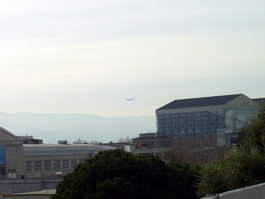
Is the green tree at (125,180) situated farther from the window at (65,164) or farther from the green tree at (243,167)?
the window at (65,164)

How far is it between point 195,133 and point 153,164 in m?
126

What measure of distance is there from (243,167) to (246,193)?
672 centimetres

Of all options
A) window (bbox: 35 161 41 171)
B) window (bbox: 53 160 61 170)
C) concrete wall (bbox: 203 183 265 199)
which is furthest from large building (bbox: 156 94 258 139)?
concrete wall (bbox: 203 183 265 199)

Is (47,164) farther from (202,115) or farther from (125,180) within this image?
(202,115)

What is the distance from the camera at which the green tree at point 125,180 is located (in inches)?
942

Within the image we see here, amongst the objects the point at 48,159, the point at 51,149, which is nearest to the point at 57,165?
the point at 48,159

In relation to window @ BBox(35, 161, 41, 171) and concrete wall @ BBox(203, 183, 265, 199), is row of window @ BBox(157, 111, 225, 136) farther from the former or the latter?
concrete wall @ BBox(203, 183, 265, 199)

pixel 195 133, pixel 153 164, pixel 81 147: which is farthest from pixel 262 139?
pixel 195 133

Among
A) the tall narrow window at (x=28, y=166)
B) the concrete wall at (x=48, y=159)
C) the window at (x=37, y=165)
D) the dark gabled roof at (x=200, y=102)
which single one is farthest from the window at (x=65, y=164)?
the dark gabled roof at (x=200, y=102)

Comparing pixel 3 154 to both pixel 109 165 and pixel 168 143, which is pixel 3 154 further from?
pixel 168 143

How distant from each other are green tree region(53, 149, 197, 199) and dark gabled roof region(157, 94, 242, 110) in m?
122

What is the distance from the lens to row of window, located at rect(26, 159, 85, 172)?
245 ft

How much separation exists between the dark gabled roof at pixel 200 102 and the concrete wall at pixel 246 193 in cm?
13623

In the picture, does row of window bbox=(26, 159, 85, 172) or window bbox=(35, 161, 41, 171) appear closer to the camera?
row of window bbox=(26, 159, 85, 172)
